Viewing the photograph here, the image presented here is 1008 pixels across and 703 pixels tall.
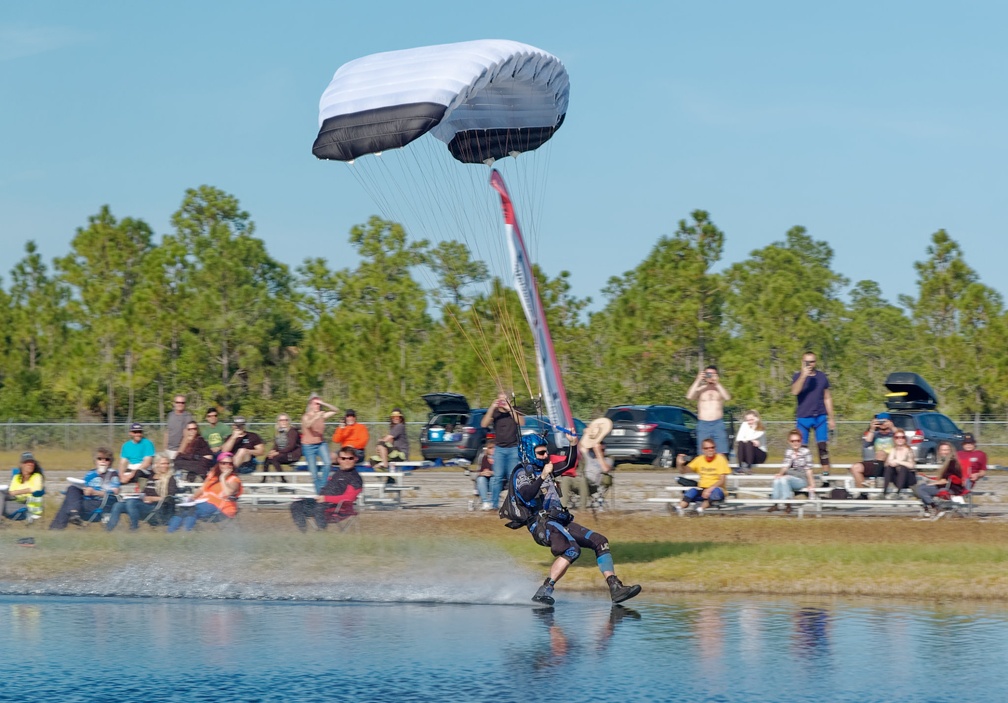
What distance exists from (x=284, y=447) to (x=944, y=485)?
10.1 meters

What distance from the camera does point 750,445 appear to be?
2119 centimetres

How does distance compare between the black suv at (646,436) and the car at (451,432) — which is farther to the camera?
the car at (451,432)

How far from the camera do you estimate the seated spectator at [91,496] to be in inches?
709

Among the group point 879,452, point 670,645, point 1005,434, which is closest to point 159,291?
point 1005,434

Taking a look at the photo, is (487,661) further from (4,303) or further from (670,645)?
(4,303)

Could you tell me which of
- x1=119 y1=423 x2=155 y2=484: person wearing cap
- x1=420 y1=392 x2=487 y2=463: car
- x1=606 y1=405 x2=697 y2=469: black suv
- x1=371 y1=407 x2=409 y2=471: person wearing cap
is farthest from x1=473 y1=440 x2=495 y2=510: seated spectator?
x1=606 y1=405 x2=697 y2=469: black suv

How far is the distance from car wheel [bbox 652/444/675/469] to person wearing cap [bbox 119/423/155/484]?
13.4 meters

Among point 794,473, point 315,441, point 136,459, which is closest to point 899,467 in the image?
point 794,473

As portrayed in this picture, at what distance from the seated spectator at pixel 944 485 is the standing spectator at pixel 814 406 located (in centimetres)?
154

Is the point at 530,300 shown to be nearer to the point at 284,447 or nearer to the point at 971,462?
the point at 284,447

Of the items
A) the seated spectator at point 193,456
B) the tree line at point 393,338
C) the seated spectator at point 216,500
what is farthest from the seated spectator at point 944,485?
the tree line at point 393,338

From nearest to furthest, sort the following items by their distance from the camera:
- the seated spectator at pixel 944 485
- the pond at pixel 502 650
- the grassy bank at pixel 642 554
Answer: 1. the pond at pixel 502 650
2. the grassy bank at pixel 642 554
3. the seated spectator at pixel 944 485

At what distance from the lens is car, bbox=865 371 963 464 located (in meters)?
27.7

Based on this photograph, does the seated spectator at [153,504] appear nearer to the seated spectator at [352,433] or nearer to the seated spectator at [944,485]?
the seated spectator at [352,433]
